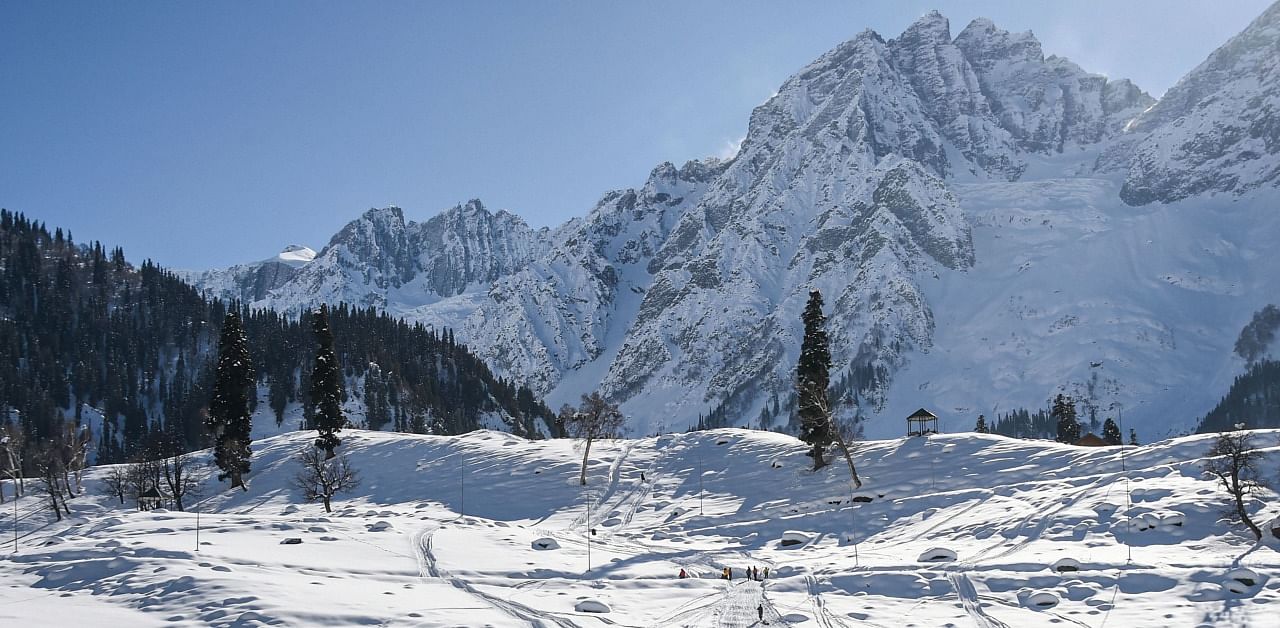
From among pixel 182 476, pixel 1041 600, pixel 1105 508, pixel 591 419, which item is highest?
pixel 591 419

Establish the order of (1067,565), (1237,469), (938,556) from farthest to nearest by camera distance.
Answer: (1237,469) → (938,556) → (1067,565)

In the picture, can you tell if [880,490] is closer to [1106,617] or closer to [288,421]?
[1106,617]

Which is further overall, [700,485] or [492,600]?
[700,485]

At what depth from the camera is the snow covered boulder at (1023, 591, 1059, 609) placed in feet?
123

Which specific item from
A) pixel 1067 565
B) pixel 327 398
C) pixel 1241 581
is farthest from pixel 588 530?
pixel 327 398

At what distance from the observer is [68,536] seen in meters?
52.9

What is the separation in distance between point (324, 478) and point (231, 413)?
19.5m

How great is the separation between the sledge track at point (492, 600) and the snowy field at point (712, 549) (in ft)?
0.53

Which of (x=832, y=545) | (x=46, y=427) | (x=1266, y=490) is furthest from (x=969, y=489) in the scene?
(x=46, y=427)

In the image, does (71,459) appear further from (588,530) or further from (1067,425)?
(1067,425)

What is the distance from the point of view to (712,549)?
57594 millimetres

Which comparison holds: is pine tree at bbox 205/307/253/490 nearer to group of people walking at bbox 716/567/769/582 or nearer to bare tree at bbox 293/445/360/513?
bare tree at bbox 293/445/360/513

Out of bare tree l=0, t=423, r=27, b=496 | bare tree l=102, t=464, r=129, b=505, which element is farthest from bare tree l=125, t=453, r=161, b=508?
bare tree l=0, t=423, r=27, b=496

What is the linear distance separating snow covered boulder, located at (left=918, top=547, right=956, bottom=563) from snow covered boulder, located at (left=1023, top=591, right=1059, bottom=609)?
305 inches
